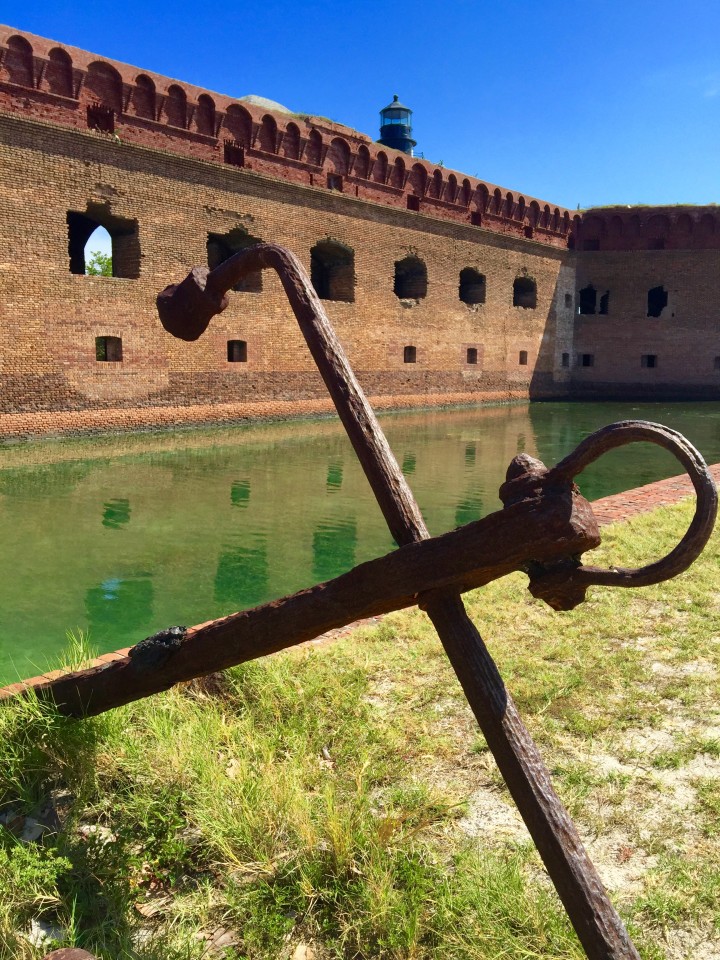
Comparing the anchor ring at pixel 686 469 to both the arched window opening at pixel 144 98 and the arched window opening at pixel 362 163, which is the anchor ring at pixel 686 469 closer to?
the arched window opening at pixel 144 98

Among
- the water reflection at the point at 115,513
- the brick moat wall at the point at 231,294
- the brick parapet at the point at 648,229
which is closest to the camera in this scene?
the water reflection at the point at 115,513

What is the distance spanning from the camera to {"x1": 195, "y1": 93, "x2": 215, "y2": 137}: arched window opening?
14.2 metres

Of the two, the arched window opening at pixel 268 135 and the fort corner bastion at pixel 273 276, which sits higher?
the arched window opening at pixel 268 135

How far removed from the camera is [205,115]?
1432 cm

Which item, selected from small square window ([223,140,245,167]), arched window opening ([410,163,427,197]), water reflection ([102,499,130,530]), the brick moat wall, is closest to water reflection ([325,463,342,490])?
water reflection ([102,499,130,530])

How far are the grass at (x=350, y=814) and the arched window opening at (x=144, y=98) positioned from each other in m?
13.0


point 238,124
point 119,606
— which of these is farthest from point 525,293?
point 119,606

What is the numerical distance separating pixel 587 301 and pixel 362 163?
12584mm

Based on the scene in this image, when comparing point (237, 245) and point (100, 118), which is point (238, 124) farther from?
point (100, 118)

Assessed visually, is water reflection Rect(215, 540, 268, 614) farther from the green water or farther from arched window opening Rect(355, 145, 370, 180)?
arched window opening Rect(355, 145, 370, 180)

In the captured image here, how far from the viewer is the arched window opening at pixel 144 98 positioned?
1312 centimetres

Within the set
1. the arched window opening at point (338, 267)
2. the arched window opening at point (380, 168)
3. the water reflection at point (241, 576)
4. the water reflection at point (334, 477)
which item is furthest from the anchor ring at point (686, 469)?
the arched window opening at point (380, 168)

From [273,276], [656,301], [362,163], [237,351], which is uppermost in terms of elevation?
[362,163]

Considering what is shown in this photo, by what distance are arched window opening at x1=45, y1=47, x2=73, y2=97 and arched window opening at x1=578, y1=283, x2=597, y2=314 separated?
1943 cm
